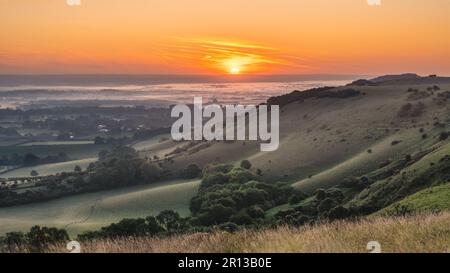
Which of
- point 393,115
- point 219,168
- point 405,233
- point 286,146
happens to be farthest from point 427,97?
point 405,233

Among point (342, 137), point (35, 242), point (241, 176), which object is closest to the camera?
point (35, 242)

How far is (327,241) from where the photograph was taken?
13281 millimetres

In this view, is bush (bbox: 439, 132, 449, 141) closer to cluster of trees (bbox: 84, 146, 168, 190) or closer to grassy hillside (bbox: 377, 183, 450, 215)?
grassy hillside (bbox: 377, 183, 450, 215)

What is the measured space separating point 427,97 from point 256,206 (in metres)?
82.8

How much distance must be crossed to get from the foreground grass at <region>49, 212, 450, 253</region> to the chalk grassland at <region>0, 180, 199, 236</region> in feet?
285

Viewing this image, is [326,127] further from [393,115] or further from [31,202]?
[31,202]

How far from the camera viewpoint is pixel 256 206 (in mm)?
94062

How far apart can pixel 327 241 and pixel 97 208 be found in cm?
11484

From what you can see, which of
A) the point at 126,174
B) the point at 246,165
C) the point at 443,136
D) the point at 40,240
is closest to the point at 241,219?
the point at 443,136

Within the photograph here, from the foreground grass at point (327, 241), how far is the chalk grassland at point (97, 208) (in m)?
87.0

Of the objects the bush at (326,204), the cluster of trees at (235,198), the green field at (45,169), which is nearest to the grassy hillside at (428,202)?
the bush at (326,204)

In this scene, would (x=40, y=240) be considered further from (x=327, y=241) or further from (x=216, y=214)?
(x=216, y=214)
